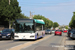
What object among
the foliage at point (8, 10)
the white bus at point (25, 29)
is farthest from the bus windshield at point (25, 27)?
the foliage at point (8, 10)

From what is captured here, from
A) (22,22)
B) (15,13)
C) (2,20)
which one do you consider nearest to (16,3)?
(15,13)

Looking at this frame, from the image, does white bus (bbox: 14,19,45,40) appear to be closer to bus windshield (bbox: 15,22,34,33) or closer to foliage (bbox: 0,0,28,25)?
bus windshield (bbox: 15,22,34,33)

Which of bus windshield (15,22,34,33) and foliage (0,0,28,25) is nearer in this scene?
bus windshield (15,22,34,33)

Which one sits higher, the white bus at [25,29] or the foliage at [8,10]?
the foliage at [8,10]

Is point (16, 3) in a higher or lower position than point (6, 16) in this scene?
higher

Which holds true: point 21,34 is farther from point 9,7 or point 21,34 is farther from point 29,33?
point 9,7

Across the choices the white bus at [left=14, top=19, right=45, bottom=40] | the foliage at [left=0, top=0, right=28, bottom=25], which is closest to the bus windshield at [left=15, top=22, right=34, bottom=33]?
the white bus at [left=14, top=19, right=45, bottom=40]

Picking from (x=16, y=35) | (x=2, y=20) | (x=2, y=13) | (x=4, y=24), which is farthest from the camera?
(x=4, y=24)

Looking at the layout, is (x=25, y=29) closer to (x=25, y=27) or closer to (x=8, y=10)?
(x=25, y=27)

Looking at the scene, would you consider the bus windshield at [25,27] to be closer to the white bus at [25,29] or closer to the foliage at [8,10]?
the white bus at [25,29]

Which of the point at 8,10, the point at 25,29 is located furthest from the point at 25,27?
the point at 8,10

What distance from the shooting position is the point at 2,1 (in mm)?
45094

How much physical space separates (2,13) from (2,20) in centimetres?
398

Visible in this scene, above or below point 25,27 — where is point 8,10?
above
